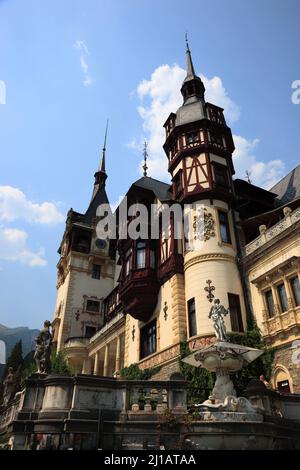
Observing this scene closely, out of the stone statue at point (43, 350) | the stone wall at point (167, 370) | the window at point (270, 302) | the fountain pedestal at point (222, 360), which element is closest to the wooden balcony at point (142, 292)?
the stone wall at point (167, 370)

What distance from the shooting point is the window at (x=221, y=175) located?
25.9 metres

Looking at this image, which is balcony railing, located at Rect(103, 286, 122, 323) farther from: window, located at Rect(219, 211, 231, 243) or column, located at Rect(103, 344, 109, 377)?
window, located at Rect(219, 211, 231, 243)

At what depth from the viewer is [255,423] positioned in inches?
409

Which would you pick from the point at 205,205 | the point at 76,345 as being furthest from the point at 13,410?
the point at 76,345

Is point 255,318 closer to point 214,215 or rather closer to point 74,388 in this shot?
point 214,215

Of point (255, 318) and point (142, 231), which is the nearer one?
point (255, 318)

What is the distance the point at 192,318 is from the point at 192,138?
14.0 metres

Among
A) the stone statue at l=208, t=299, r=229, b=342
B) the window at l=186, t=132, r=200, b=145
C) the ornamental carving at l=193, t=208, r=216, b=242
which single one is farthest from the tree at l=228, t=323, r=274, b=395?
the window at l=186, t=132, r=200, b=145

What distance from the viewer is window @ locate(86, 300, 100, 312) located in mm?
45531

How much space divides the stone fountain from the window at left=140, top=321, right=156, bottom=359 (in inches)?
479

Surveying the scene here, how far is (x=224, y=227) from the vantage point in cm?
2431

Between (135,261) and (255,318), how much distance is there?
10.0 meters

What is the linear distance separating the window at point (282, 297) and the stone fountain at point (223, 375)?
6938mm

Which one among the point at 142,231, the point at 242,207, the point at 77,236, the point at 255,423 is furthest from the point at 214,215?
the point at 77,236
